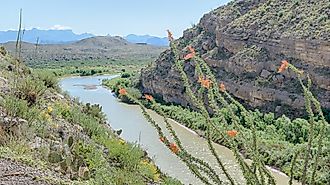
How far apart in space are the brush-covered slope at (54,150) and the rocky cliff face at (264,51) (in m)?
20.9

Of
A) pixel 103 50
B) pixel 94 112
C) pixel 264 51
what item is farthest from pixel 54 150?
pixel 103 50

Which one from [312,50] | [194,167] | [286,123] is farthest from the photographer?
[312,50]

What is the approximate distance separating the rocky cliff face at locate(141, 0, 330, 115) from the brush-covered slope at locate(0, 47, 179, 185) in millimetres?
20929

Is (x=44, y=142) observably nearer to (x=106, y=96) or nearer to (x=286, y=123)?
(x=286, y=123)

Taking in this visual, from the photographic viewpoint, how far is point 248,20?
39312 mm

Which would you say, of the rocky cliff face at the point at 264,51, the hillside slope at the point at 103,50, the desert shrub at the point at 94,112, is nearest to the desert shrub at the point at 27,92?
the desert shrub at the point at 94,112

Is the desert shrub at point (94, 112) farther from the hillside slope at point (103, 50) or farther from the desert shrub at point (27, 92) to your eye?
the hillside slope at point (103, 50)

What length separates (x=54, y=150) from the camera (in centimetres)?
729

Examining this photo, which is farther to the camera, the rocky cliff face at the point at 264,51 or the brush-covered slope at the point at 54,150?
the rocky cliff face at the point at 264,51

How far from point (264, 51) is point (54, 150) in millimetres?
28755

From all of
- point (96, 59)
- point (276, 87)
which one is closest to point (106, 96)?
point (276, 87)

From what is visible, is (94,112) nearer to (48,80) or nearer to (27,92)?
(48,80)

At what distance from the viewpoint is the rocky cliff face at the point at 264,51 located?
30047 mm

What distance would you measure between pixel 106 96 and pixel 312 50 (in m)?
20.3
